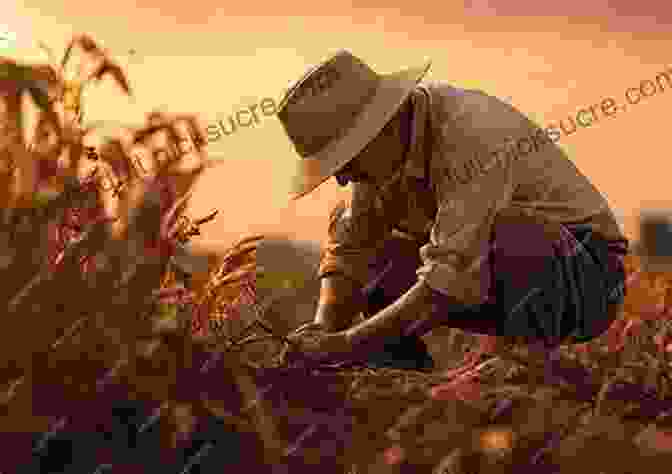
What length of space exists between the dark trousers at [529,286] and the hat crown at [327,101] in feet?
1.52

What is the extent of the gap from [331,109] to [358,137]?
12 cm

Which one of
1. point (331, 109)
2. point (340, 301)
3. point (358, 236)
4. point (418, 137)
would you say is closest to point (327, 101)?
point (331, 109)

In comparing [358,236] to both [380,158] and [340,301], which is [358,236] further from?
[380,158]

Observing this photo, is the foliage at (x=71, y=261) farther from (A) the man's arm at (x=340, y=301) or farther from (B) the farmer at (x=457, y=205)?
(A) the man's arm at (x=340, y=301)

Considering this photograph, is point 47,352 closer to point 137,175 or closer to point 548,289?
point 137,175

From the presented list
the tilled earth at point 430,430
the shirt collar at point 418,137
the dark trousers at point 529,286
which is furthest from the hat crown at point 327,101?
the tilled earth at point 430,430

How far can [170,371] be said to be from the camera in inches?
77.0

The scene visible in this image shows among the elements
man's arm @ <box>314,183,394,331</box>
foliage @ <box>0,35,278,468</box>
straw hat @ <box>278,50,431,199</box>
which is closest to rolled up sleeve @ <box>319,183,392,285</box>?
man's arm @ <box>314,183,394,331</box>

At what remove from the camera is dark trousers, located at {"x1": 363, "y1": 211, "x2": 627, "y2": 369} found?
9.78ft

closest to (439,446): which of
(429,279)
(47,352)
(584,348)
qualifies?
(47,352)

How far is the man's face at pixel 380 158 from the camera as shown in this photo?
9.72 ft

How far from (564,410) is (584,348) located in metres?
1.98

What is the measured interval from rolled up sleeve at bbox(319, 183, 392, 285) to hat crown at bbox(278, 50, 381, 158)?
0.48 metres

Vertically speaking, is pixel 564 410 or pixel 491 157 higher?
pixel 491 157
